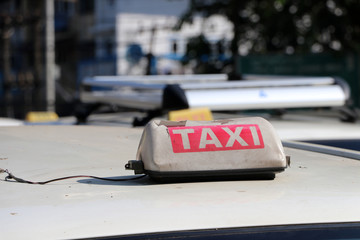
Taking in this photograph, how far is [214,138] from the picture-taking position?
6.73 ft

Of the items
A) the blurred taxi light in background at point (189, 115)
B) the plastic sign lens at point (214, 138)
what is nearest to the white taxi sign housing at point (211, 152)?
the plastic sign lens at point (214, 138)

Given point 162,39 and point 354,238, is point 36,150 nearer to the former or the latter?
point 354,238

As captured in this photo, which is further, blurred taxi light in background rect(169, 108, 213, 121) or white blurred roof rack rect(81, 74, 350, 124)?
white blurred roof rack rect(81, 74, 350, 124)

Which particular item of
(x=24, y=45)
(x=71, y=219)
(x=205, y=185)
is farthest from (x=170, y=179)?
(x=24, y=45)

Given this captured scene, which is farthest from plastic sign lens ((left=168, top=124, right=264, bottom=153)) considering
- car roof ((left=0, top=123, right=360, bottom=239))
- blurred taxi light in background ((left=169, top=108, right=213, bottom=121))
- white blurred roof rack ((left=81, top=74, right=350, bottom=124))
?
white blurred roof rack ((left=81, top=74, right=350, bottom=124))

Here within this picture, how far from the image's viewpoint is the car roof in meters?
1.67

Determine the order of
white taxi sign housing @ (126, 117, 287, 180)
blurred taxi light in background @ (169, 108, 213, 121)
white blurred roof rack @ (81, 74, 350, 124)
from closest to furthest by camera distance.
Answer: white taxi sign housing @ (126, 117, 287, 180) < blurred taxi light in background @ (169, 108, 213, 121) < white blurred roof rack @ (81, 74, 350, 124)

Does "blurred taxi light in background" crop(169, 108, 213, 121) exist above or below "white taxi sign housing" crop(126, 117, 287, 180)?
below

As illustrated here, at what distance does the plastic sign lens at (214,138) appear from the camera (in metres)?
2.04

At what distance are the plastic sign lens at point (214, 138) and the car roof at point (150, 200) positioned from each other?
0.10 m

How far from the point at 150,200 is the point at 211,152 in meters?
0.24

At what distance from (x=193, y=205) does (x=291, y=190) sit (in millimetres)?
314

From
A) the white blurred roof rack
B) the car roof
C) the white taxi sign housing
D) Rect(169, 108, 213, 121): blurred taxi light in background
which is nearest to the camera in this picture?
the car roof

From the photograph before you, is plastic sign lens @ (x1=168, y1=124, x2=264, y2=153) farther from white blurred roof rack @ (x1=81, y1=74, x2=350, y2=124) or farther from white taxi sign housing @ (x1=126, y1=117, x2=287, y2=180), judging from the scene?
white blurred roof rack @ (x1=81, y1=74, x2=350, y2=124)
